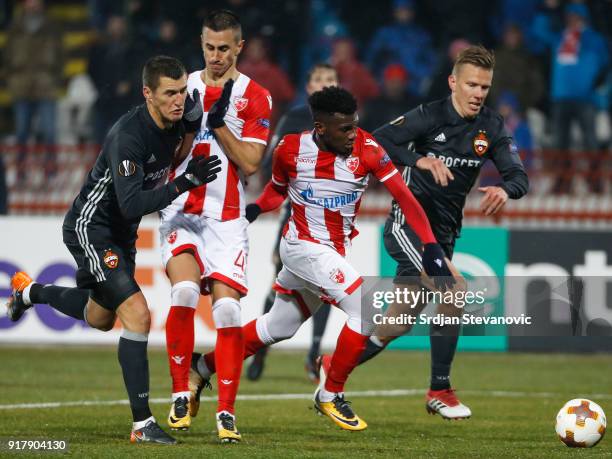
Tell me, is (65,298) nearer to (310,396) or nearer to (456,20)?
(310,396)

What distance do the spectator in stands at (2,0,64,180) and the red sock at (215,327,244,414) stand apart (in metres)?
10.1

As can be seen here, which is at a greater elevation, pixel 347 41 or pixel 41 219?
pixel 347 41

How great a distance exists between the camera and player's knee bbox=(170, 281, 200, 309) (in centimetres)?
772

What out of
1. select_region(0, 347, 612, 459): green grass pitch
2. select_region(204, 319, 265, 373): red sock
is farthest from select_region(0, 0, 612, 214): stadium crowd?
select_region(204, 319, 265, 373): red sock

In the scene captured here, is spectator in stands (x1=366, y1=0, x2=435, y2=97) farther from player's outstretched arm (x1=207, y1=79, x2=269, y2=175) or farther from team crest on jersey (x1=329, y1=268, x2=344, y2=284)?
team crest on jersey (x1=329, y1=268, x2=344, y2=284)

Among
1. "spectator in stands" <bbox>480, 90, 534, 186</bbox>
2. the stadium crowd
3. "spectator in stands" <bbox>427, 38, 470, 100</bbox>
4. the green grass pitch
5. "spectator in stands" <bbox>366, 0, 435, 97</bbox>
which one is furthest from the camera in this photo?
"spectator in stands" <bbox>366, 0, 435, 97</bbox>

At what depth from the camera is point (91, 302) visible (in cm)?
807

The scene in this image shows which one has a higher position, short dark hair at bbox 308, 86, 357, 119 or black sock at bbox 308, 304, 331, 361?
short dark hair at bbox 308, 86, 357, 119

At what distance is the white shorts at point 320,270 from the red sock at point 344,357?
25 centimetres

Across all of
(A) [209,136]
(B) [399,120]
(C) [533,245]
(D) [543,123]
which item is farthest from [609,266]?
(A) [209,136]

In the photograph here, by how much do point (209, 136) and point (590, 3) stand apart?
10.5 meters

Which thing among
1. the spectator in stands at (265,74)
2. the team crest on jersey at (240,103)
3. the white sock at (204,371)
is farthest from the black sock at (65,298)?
the spectator in stands at (265,74)

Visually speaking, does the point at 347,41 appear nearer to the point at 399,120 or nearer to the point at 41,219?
the point at 41,219

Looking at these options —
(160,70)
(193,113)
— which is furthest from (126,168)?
(193,113)
